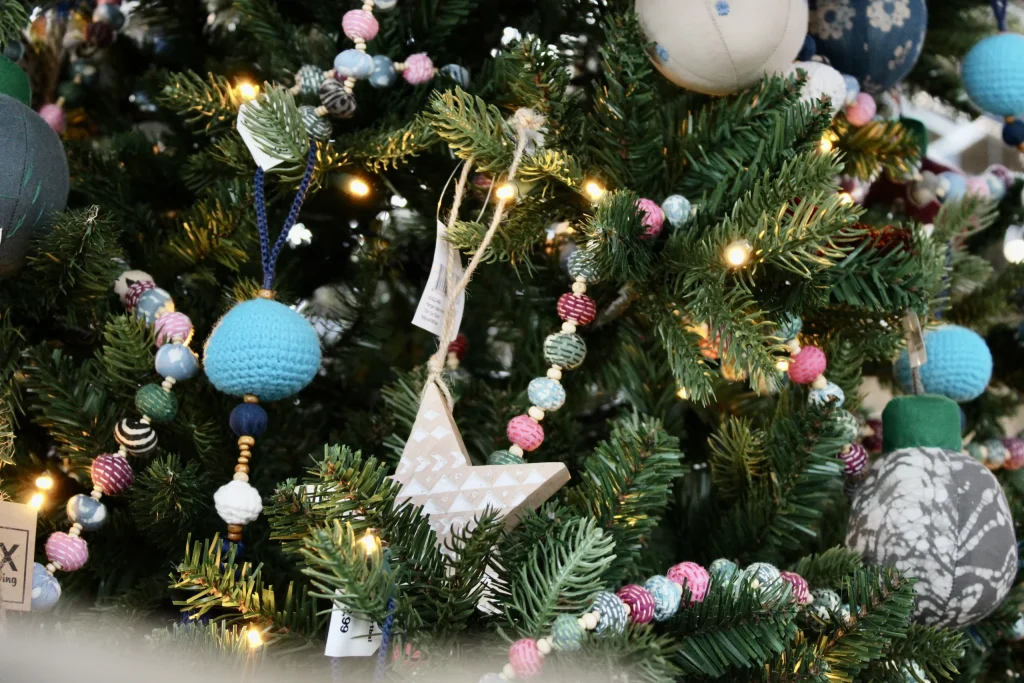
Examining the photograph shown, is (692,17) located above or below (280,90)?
above

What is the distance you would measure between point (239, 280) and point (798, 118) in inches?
15.7

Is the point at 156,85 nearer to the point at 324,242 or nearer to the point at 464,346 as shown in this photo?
the point at 324,242

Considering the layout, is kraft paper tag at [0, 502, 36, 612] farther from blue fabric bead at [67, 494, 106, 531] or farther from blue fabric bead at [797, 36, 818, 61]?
blue fabric bead at [797, 36, 818, 61]

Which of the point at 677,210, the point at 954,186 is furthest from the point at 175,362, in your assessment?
the point at 954,186

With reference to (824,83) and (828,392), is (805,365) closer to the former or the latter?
(828,392)

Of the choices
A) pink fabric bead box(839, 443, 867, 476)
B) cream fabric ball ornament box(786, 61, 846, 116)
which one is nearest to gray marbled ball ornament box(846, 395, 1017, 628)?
pink fabric bead box(839, 443, 867, 476)

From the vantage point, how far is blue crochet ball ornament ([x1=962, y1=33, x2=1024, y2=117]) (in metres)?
0.81

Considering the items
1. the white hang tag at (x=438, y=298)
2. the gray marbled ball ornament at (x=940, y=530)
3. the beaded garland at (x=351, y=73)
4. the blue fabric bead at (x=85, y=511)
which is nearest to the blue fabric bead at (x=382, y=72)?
the beaded garland at (x=351, y=73)

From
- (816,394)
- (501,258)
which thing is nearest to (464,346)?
(501,258)

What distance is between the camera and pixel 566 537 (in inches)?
18.5

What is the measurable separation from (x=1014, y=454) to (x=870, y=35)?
40 centimetres

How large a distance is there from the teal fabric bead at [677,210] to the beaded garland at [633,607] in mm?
211

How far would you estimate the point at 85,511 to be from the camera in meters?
0.58

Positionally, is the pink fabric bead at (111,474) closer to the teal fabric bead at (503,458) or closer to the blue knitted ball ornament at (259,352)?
the blue knitted ball ornament at (259,352)
